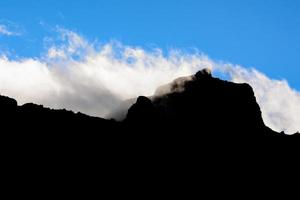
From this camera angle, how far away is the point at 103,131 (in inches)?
2972

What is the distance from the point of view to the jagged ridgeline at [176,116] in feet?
229

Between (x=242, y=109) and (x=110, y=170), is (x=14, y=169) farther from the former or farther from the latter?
(x=242, y=109)

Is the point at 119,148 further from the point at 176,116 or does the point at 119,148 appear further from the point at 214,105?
the point at 214,105

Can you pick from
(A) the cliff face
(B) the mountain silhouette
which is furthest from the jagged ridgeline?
(B) the mountain silhouette

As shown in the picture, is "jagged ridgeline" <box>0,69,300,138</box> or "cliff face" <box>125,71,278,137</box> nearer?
"jagged ridgeline" <box>0,69,300,138</box>

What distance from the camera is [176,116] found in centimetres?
11631

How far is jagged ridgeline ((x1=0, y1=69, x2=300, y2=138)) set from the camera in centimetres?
6975

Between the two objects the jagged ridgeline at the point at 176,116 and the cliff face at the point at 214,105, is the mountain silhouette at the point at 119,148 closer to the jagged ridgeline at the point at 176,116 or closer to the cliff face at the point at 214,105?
the jagged ridgeline at the point at 176,116

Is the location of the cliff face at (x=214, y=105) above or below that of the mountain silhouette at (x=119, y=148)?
above

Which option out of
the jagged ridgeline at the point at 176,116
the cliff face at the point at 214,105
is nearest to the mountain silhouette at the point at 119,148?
the jagged ridgeline at the point at 176,116

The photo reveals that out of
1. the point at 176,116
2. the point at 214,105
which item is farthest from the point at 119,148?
the point at 214,105

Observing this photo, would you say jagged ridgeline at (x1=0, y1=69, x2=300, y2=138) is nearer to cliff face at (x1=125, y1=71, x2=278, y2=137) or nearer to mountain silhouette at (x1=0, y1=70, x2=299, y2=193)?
cliff face at (x1=125, y1=71, x2=278, y2=137)

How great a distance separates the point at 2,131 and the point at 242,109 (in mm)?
83426

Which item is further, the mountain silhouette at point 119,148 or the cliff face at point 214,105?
the cliff face at point 214,105
